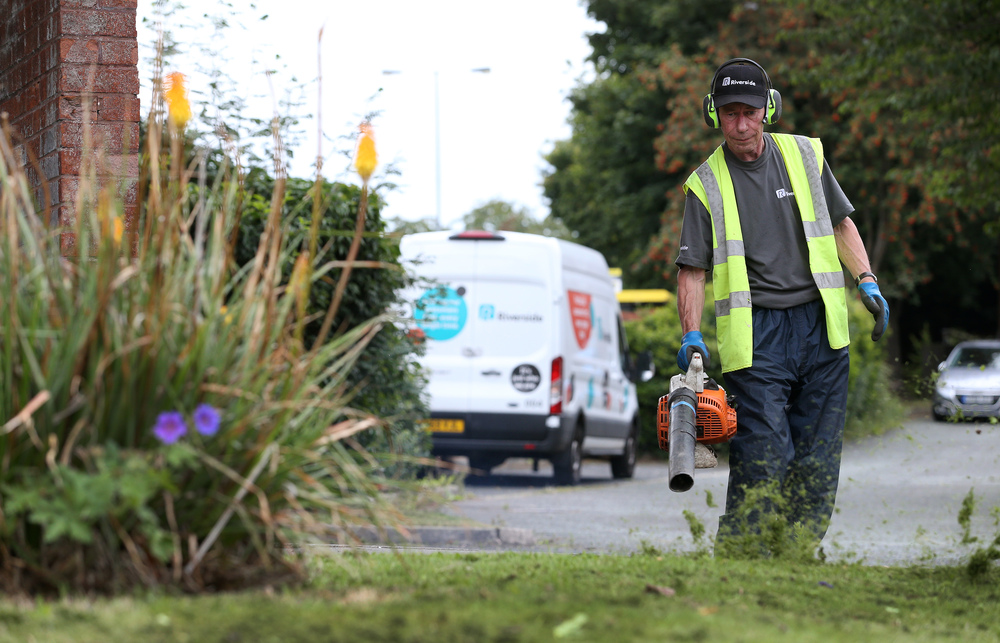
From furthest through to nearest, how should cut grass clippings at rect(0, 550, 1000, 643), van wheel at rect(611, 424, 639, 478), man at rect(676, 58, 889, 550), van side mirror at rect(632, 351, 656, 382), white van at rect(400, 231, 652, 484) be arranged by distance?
1. van wheel at rect(611, 424, 639, 478)
2. van side mirror at rect(632, 351, 656, 382)
3. white van at rect(400, 231, 652, 484)
4. man at rect(676, 58, 889, 550)
5. cut grass clippings at rect(0, 550, 1000, 643)

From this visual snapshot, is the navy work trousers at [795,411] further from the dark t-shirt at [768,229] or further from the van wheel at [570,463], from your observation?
the van wheel at [570,463]

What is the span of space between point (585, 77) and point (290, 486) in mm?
30353

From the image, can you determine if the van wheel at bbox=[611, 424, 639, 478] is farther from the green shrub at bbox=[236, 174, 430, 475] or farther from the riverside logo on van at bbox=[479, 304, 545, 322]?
the green shrub at bbox=[236, 174, 430, 475]

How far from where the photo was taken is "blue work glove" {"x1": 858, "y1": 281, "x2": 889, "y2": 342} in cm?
481

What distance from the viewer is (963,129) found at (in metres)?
13.8

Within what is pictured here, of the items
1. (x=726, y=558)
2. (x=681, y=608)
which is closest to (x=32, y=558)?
(x=681, y=608)

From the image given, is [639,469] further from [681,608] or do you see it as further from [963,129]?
[681,608]

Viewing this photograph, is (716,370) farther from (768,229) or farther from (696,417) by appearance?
(696,417)

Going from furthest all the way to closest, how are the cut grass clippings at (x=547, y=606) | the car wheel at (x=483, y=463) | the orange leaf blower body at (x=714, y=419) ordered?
the car wheel at (x=483, y=463), the orange leaf blower body at (x=714, y=419), the cut grass clippings at (x=547, y=606)

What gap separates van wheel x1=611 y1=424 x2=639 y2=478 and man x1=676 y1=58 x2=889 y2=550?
902cm

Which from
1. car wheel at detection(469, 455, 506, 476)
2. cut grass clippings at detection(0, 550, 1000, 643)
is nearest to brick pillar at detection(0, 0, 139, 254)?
cut grass clippings at detection(0, 550, 1000, 643)

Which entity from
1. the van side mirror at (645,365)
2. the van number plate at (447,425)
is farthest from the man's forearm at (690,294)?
the van side mirror at (645,365)

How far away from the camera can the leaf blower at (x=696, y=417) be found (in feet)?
14.4

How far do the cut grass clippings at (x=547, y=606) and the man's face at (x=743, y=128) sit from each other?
184cm
